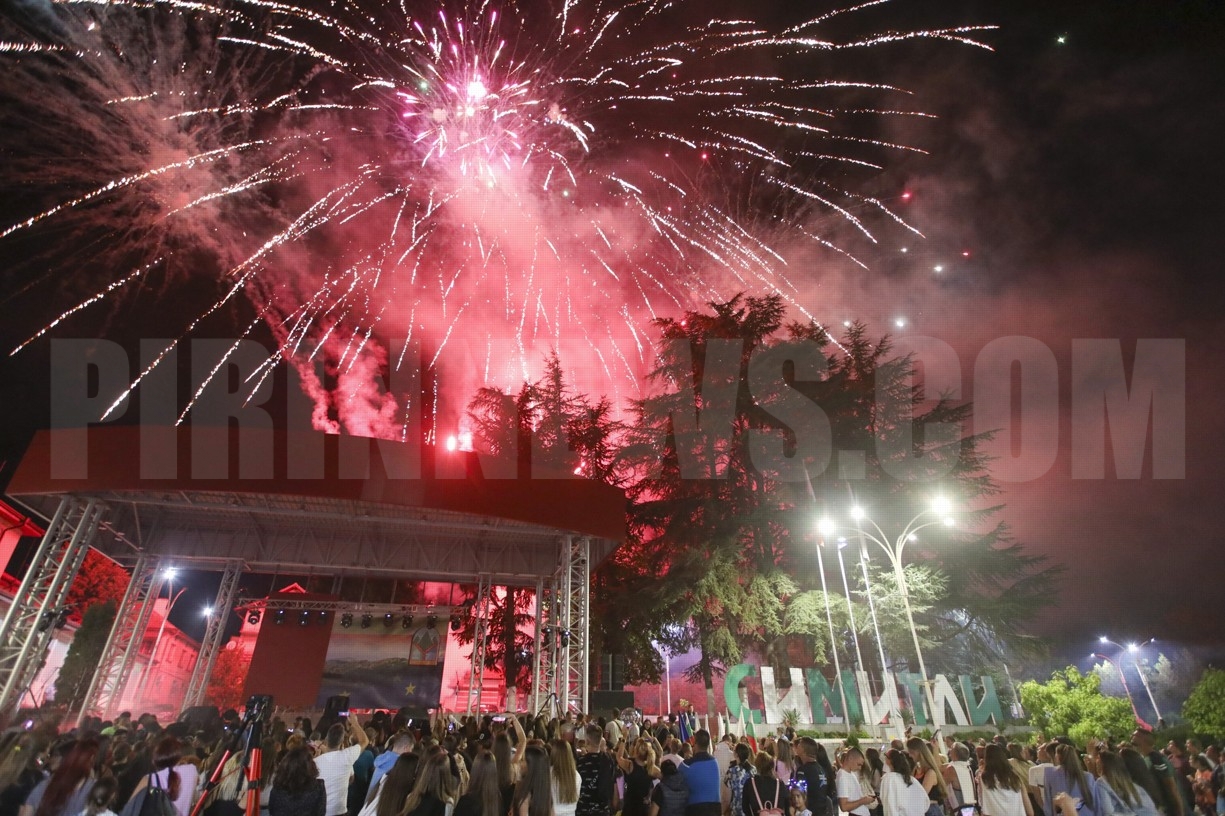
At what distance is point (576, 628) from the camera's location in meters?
16.3

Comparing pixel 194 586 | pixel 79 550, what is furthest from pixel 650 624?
pixel 194 586

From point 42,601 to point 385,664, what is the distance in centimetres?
1208

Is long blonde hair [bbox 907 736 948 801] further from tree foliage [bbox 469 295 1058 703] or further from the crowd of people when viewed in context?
tree foliage [bbox 469 295 1058 703]

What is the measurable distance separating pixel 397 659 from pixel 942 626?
20.3 m

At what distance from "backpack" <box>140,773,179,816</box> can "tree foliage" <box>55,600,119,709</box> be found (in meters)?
24.9

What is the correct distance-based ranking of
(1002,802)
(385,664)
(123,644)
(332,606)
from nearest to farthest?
(1002,802)
(123,644)
(332,606)
(385,664)

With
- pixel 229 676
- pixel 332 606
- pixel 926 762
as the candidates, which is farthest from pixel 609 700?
pixel 229 676

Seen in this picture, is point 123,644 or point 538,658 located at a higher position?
point 123,644

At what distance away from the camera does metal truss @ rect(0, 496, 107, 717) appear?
12.5 metres

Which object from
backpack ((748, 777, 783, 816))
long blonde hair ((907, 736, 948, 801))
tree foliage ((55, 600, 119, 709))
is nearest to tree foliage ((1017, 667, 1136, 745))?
long blonde hair ((907, 736, 948, 801))

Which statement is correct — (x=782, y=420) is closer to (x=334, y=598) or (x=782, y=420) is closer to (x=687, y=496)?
(x=687, y=496)

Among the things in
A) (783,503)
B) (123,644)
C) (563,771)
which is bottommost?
(563,771)

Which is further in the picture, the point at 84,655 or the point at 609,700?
the point at 84,655

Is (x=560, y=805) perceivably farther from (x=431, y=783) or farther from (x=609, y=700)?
(x=609, y=700)
